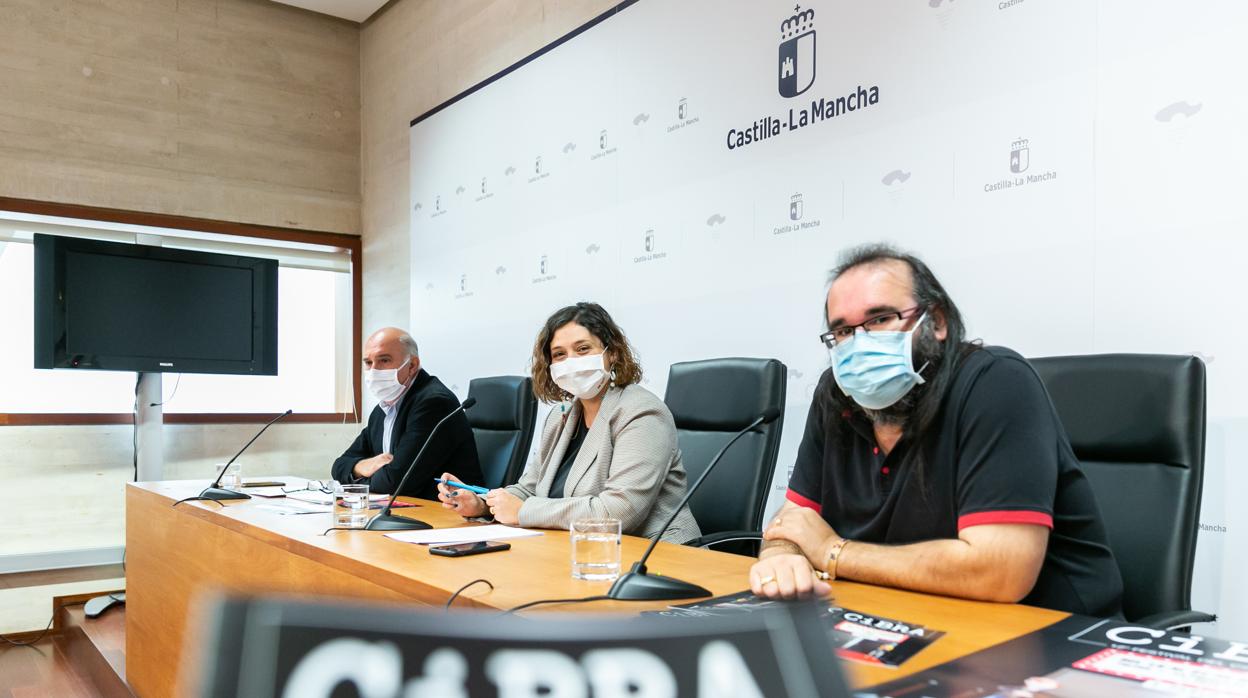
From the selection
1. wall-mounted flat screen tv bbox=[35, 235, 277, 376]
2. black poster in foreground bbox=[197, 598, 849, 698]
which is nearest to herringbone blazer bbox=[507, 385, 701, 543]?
black poster in foreground bbox=[197, 598, 849, 698]

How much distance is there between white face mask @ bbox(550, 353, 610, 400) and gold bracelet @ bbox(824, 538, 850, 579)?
1122mm

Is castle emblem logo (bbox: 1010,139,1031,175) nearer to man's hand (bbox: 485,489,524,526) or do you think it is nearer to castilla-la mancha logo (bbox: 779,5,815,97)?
castilla-la mancha logo (bbox: 779,5,815,97)

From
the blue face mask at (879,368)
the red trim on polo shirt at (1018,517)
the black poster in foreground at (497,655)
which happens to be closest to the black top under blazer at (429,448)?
the blue face mask at (879,368)

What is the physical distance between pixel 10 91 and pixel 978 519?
4723mm

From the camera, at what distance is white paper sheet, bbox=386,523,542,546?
5.97 feet

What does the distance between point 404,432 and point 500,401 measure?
0.39m

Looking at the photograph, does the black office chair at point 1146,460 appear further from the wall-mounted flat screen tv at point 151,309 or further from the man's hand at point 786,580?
the wall-mounted flat screen tv at point 151,309

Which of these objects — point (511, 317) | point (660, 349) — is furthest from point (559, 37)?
point (660, 349)

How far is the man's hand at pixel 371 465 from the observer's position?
3.22 m

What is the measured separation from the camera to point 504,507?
211cm

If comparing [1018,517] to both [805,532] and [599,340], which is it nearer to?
[805,532]

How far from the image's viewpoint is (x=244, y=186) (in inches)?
193

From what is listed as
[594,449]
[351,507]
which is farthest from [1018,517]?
[351,507]

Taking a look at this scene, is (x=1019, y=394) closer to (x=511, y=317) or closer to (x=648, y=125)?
(x=648, y=125)
